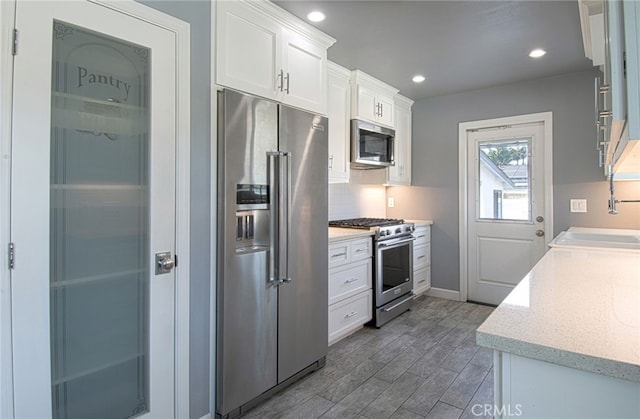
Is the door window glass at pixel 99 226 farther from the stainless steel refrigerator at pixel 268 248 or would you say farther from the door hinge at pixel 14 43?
the stainless steel refrigerator at pixel 268 248

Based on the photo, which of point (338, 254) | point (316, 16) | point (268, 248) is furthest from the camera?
point (338, 254)

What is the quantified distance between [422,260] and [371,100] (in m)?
1.99

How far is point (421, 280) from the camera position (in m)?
4.25

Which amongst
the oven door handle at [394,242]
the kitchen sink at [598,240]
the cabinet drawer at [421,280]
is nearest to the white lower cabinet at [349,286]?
the oven door handle at [394,242]

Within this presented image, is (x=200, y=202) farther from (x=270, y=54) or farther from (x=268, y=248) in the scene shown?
(x=270, y=54)

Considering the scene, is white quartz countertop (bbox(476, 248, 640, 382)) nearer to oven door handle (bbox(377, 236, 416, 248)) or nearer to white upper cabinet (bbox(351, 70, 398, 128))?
oven door handle (bbox(377, 236, 416, 248))

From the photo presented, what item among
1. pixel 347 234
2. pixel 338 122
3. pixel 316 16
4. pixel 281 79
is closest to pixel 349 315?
pixel 347 234

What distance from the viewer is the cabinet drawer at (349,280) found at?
2891mm

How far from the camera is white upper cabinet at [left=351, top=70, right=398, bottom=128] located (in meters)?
3.50

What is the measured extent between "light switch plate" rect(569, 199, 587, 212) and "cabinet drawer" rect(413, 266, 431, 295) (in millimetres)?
1669

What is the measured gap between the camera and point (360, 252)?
10.5 feet

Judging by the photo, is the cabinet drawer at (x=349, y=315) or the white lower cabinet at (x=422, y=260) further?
the white lower cabinet at (x=422, y=260)

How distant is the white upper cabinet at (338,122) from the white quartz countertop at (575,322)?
6.74 ft

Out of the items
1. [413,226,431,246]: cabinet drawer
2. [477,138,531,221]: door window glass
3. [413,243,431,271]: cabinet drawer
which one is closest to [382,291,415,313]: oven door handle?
[413,243,431,271]: cabinet drawer
